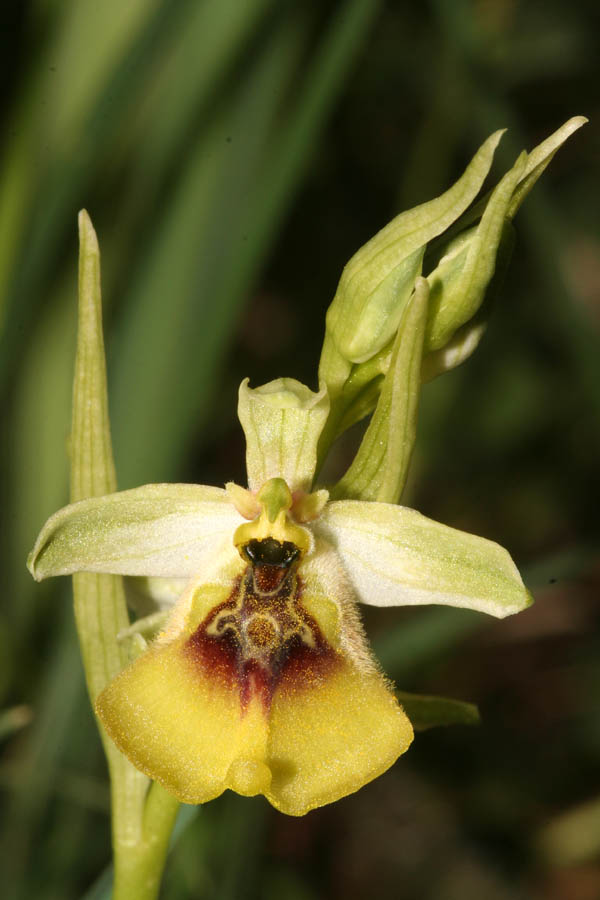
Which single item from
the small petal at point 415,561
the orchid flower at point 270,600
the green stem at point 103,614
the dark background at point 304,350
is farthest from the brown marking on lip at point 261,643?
the dark background at point 304,350

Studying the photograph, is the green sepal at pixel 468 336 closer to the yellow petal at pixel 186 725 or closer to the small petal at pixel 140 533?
the small petal at pixel 140 533

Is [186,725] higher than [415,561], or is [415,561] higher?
[415,561]

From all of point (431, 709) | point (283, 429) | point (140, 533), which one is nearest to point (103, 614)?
point (140, 533)

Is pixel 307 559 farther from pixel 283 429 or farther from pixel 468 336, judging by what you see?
pixel 468 336

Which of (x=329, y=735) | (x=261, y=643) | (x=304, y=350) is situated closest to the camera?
(x=329, y=735)

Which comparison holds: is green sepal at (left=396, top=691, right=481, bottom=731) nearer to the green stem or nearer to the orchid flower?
the orchid flower

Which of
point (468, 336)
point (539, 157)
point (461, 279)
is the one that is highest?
point (539, 157)

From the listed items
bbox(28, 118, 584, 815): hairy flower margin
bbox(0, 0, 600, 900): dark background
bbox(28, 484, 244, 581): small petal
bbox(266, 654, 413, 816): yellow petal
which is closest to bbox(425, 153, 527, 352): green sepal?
bbox(28, 118, 584, 815): hairy flower margin
